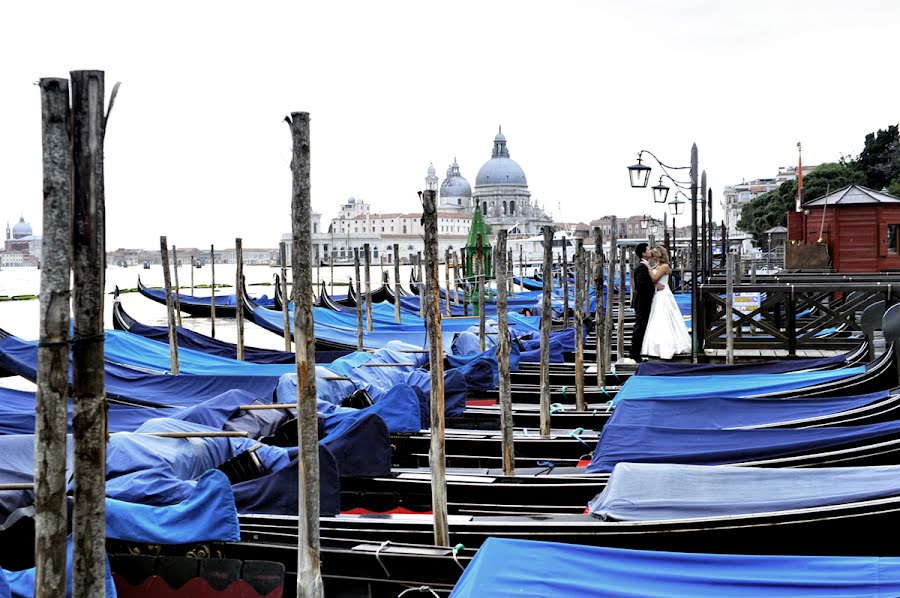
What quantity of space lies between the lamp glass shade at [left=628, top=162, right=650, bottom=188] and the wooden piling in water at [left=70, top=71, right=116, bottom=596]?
626 cm

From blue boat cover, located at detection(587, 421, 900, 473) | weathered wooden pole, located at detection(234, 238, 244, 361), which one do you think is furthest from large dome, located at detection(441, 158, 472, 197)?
blue boat cover, located at detection(587, 421, 900, 473)

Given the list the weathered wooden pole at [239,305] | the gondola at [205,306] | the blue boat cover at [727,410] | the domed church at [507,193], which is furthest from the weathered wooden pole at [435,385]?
the domed church at [507,193]

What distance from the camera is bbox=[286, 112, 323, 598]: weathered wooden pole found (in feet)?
10.7

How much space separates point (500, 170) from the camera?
291 feet

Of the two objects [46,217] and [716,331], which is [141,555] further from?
[716,331]

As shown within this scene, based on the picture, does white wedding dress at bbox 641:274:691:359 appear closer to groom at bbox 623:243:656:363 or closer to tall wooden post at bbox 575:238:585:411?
groom at bbox 623:243:656:363

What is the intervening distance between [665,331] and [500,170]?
81.1 meters

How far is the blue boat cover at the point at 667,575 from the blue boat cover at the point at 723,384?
9.54ft

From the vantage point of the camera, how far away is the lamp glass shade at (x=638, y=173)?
26.7 ft

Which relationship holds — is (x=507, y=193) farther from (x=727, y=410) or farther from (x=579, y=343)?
(x=727, y=410)

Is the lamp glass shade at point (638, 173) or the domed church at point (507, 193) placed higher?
the domed church at point (507, 193)

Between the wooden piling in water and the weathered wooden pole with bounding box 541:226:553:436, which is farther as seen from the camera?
the weathered wooden pole with bounding box 541:226:553:436

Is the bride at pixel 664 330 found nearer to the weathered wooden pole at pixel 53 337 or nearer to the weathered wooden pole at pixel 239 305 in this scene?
the weathered wooden pole at pixel 239 305

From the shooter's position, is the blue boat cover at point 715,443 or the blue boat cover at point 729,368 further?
the blue boat cover at point 729,368
